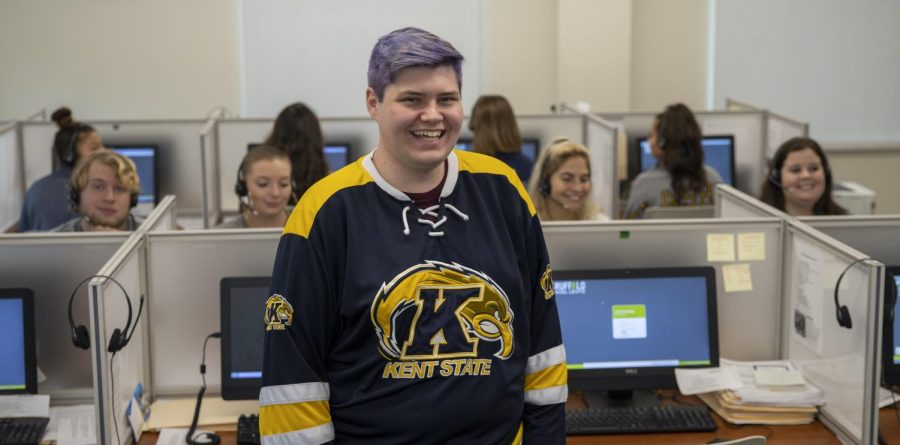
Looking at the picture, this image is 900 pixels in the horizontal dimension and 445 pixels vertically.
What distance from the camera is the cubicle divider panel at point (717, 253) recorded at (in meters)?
2.72

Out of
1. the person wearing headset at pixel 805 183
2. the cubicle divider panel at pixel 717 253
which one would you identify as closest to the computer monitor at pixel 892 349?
the cubicle divider panel at pixel 717 253

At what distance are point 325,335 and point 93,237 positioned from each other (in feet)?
3.90

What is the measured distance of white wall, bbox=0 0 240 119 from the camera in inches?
271

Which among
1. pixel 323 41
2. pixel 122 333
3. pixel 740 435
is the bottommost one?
pixel 740 435

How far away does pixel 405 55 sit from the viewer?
1.54m

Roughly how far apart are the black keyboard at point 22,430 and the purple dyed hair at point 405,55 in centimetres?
139

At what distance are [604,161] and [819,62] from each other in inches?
114

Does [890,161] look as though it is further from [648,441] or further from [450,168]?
[450,168]

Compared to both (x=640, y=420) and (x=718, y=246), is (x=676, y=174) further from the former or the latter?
(x=640, y=420)

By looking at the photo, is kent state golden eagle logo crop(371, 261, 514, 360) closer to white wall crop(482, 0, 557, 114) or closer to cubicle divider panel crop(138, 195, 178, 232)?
cubicle divider panel crop(138, 195, 178, 232)

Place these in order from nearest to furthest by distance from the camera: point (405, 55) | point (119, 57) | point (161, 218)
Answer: point (405, 55), point (161, 218), point (119, 57)

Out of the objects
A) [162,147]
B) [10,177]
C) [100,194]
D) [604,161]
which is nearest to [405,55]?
[100,194]

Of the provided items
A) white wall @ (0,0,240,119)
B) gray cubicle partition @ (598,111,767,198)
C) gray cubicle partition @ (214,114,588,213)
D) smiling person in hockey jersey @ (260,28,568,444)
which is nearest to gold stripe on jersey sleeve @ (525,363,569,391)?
smiling person in hockey jersey @ (260,28,568,444)

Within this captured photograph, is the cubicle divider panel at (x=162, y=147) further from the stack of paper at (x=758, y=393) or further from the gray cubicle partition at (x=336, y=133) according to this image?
the stack of paper at (x=758, y=393)
